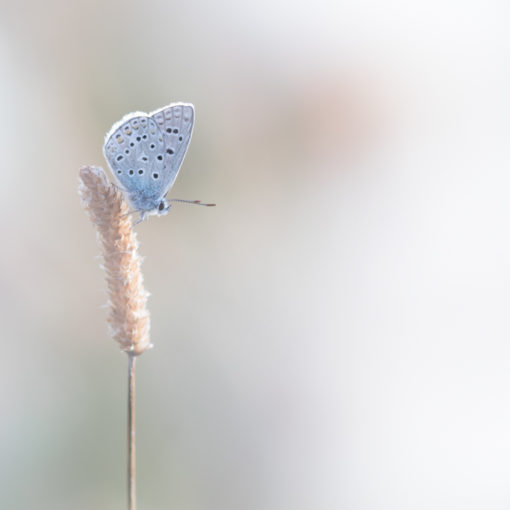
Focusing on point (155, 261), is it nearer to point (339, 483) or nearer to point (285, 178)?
point (285, 178)

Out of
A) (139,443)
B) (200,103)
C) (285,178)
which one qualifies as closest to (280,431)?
(139,443)

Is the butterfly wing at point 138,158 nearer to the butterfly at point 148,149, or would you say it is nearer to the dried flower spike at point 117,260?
the butterfly at point 148,149

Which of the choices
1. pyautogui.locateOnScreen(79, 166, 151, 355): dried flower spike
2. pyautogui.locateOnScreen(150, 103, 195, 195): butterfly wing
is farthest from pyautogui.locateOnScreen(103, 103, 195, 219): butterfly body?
pyautogui.locateOnScreen(79, 166, 151, 355): dried flower spike

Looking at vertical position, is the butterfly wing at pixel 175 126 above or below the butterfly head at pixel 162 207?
above

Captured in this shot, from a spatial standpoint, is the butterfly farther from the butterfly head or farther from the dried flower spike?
the dried flower spike

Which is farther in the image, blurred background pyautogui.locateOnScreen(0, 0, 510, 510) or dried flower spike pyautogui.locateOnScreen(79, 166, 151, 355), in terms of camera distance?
blurred background pyautogui.locateOnScreen(0, 0, 510, 510)

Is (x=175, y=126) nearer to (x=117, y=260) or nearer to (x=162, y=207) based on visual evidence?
(x=162, y=207)

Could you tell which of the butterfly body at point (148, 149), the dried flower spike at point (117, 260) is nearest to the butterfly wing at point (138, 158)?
the butterfly body at point (148, 149)
